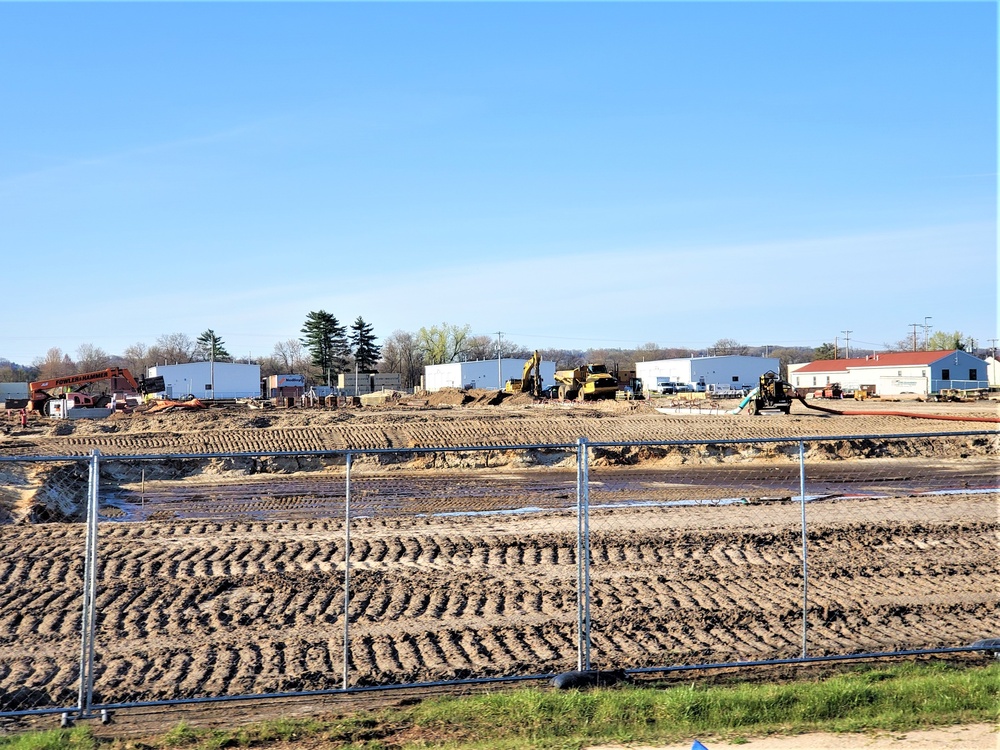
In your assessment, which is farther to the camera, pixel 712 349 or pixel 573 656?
pixel 712 349

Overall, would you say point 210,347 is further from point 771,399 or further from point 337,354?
point 771,399

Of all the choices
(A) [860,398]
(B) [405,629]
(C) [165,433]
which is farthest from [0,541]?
(A) [860,398]

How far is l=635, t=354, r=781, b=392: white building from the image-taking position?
104312 mm

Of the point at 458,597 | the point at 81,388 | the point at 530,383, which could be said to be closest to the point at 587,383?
the point at 530,383

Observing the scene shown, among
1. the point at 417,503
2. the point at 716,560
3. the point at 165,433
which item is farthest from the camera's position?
the point at 165,433

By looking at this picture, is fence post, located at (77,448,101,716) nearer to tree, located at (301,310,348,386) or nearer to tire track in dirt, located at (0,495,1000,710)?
tire track in dirt, located at (0,495,1000,710)

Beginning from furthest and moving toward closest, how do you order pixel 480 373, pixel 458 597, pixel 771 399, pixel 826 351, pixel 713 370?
pixel 826 351 → pixel 713 370 → pixel 480 373 → pixel 771 399 → pixel 458 597

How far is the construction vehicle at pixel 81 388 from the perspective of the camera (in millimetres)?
48072

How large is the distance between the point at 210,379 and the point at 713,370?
56.3 meters

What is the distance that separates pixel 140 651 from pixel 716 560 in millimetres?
7768

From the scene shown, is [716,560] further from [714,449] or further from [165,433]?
[165,433]

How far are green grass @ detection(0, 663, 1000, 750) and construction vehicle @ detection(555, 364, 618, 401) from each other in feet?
161

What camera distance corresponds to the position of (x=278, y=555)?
1347cm

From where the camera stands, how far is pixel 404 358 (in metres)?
146
